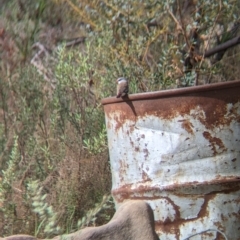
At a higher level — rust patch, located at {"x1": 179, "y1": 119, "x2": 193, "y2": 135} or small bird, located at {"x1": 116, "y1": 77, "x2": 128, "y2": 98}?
small bird, located at {"x1": 116, "y1": 77, "x2": 128, "y2": 98}

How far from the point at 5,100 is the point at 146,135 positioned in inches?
65.7

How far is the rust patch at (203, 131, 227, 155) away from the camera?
9.89 feet

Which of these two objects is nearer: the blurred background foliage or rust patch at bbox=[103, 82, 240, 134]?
rust patch at bbox=[103, 82, 240, 134]

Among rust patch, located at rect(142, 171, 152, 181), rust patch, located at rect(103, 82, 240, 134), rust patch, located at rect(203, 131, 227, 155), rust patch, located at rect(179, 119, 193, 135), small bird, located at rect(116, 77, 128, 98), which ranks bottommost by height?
rust patch, located at rect(142, 171, 152, 181)

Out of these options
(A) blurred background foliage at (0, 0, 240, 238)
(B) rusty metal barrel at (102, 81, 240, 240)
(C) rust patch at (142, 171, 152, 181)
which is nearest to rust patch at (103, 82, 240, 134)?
(B) rusty metal barrel at (102, 81, 240, 240)

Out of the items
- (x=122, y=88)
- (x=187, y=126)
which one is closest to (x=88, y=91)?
(x=122, y=88)

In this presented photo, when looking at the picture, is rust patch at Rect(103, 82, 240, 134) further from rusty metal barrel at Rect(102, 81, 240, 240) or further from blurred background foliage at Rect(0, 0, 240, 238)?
blurred background foliage at Rect(0, 0, 240, 238)

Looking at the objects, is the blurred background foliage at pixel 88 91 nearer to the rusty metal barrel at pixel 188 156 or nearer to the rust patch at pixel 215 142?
the rusty metal barrel at pixel 188 156

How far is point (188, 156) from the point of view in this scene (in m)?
3.01

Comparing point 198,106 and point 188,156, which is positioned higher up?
point 198,106

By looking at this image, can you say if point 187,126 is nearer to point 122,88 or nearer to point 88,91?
point 122,88

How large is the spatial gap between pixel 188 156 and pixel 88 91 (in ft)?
4.13

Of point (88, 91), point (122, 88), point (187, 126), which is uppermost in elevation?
point (88, 91)

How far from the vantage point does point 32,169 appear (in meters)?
3.77
